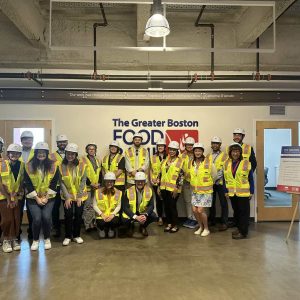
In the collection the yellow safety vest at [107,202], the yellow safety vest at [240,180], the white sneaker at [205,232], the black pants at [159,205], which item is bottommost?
the white sneaker at [205,232]

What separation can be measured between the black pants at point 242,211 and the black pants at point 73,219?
7.56 feet

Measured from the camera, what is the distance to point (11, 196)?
13.3 ft

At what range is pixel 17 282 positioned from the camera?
313 centimetres

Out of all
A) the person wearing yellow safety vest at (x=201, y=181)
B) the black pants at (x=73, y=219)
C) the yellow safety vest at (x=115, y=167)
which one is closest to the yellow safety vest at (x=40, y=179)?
the black pants at (x=73, y=219)

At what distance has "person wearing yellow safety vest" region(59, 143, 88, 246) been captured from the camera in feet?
14.3

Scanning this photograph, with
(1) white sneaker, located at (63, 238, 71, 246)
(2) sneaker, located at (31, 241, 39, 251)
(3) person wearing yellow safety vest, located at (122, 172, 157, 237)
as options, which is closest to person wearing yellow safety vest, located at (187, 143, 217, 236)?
(3) person wearing yellow safety vest, located at (122, 172, 157, 237)

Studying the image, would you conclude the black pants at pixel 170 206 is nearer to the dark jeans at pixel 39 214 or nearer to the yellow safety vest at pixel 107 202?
the yellow safety vest at pixel 107 202

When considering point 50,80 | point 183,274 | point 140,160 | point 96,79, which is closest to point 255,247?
point 183,274

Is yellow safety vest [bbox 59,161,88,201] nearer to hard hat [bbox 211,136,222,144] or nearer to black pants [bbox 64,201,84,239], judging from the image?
black pants [bbox 64,201,84,239]

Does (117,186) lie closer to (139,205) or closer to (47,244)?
(139,205)

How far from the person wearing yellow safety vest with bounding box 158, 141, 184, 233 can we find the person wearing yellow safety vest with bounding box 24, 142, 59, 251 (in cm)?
179

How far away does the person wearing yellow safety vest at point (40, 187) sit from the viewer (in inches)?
160

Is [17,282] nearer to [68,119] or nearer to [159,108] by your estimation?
[68,119]

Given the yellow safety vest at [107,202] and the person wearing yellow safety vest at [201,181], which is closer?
the yellow safety vest at [107,202]
